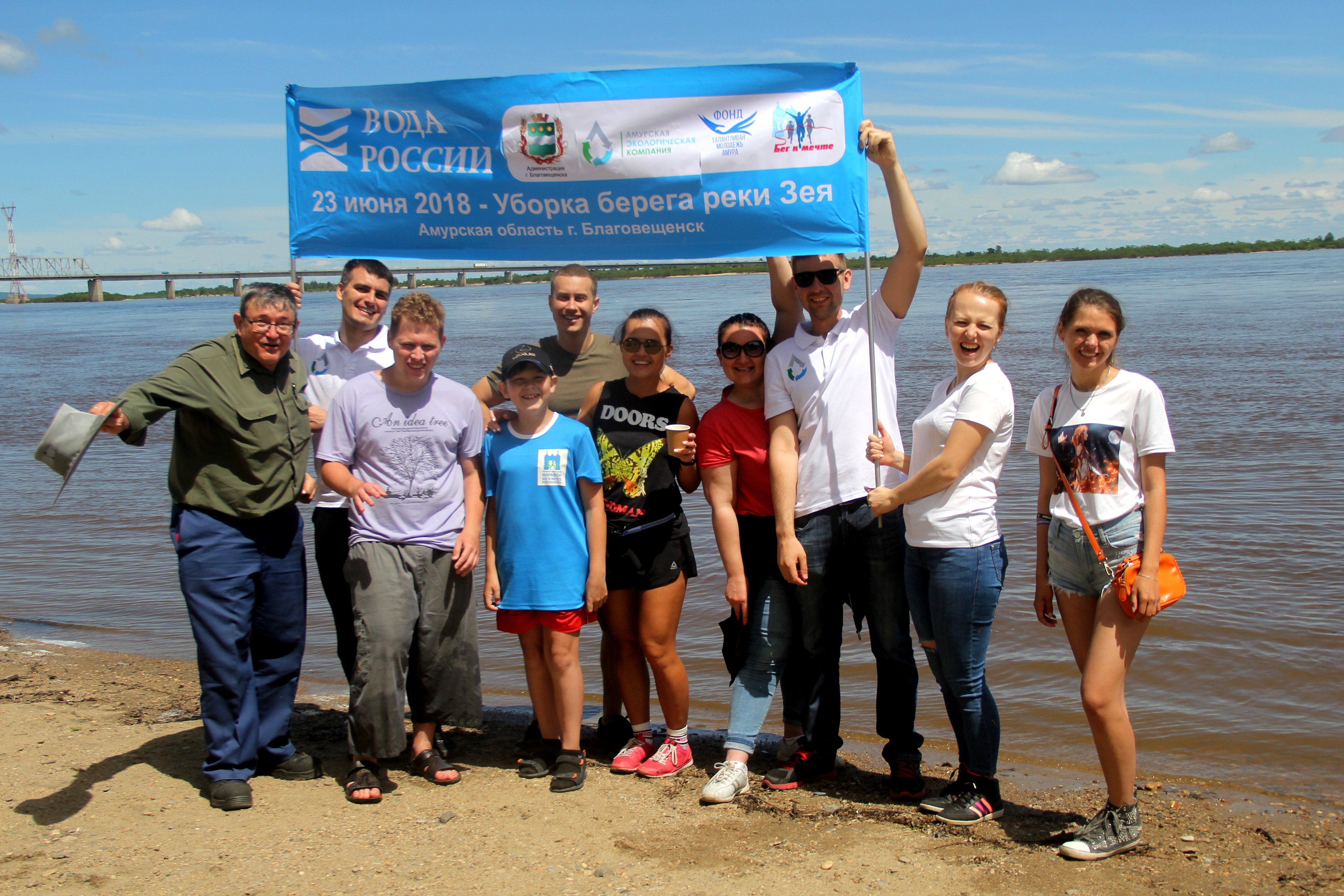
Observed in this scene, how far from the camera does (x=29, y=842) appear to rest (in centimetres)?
362

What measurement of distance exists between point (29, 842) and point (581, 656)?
3233mm

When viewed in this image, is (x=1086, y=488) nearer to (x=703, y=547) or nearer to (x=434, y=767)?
(x=434, y=767)

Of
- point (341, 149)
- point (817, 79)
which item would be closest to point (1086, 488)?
point (817, 79)

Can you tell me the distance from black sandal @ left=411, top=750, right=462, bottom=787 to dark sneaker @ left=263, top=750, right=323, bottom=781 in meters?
0.43

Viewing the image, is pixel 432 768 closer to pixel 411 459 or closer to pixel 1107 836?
pixel 411 459

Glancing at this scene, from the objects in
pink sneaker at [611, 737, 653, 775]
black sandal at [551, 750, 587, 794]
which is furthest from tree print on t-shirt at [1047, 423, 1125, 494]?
black sandal at [551, 750, 587, 794]

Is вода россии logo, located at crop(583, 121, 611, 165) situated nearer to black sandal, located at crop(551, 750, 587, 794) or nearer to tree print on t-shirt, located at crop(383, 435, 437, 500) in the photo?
tree print on t-shirt, located at crop(383, 435, 437, 500)

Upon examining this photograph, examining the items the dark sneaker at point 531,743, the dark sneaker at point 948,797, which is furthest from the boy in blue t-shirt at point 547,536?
the dark sneaker at point 948,797

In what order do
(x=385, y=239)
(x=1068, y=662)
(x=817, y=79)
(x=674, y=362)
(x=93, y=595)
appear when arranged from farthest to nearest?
(x=674, y=362) → (x=93, y=595) → (x=1068, y=662) → (x=385, y=239) → (x=817, y=79)

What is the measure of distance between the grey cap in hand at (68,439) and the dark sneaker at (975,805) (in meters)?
3.50

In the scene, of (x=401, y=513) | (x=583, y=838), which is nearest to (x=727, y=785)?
(x=583, y=838)

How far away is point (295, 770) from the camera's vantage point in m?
4.26

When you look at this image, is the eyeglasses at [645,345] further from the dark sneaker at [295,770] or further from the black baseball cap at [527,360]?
the dark sneaker at [295,770]

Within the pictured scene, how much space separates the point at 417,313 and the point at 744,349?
1.35m
